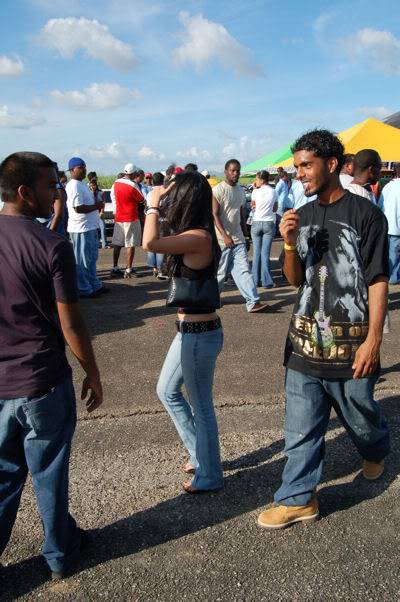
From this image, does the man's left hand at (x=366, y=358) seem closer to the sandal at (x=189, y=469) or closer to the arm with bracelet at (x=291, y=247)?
the arm with bracelet at (x=291, y=247)

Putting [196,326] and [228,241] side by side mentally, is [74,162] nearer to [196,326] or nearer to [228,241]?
[228,241]

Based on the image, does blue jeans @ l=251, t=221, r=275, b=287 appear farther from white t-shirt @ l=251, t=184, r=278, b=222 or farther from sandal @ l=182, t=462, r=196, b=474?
sandal @ l=182, t=462, r=196, b=474

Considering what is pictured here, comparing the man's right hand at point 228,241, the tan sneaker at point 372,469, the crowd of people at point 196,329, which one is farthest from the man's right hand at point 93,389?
the man's right hand at point 228,241

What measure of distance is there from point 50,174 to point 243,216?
202 inches

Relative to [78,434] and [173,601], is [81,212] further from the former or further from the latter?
[173,601]

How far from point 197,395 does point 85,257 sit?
17.5 ft

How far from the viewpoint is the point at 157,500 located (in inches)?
118

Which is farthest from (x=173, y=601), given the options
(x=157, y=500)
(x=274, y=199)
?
(x=274, y=199)

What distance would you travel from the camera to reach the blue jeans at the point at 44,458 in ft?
7.23

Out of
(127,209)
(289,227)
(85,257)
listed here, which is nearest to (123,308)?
(85,257)

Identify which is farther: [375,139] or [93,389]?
[375,139]

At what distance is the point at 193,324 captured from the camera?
2.79 metres

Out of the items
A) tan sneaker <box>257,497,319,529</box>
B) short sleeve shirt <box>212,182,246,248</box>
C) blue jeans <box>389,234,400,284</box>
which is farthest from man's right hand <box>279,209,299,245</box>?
blue jeans <box>389,234,400,284</box>

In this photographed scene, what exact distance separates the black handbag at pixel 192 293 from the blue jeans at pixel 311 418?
608 millimetres
